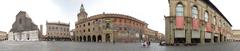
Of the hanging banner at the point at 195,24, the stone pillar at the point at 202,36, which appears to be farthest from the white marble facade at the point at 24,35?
the hanging banner at the point at 195,24

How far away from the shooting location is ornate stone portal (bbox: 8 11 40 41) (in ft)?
458

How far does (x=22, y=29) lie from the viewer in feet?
486

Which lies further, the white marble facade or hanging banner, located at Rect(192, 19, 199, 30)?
the white marble facade

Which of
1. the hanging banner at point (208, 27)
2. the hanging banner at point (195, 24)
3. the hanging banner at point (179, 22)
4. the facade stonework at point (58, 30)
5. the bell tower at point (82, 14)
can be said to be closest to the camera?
the hanging banner at point (179, 22)

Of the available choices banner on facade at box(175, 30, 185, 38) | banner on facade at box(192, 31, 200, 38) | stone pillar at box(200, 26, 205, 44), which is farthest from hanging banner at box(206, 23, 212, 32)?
banner on facade at box(175, 30, 185, 38)

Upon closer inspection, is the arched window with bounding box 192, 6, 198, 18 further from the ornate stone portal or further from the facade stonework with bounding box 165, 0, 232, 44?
the ornate stone portal

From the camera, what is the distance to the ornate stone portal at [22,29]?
140 m

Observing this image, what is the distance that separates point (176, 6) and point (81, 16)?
75.8 m

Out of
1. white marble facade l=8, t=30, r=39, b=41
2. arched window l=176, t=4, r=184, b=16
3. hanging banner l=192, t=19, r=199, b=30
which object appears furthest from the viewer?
white marble facade l=8, t=30, r=39, b=41

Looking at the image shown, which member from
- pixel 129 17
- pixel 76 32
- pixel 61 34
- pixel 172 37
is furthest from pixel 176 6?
pixel 61 34

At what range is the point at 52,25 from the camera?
143875 mm

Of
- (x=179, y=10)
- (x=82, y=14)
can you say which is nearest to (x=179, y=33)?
(x=179, y=10)

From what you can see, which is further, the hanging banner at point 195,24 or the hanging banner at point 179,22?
the hanging banner at point 195,24

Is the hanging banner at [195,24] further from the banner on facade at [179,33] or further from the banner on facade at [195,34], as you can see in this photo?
the banner on facade at [179,33]
